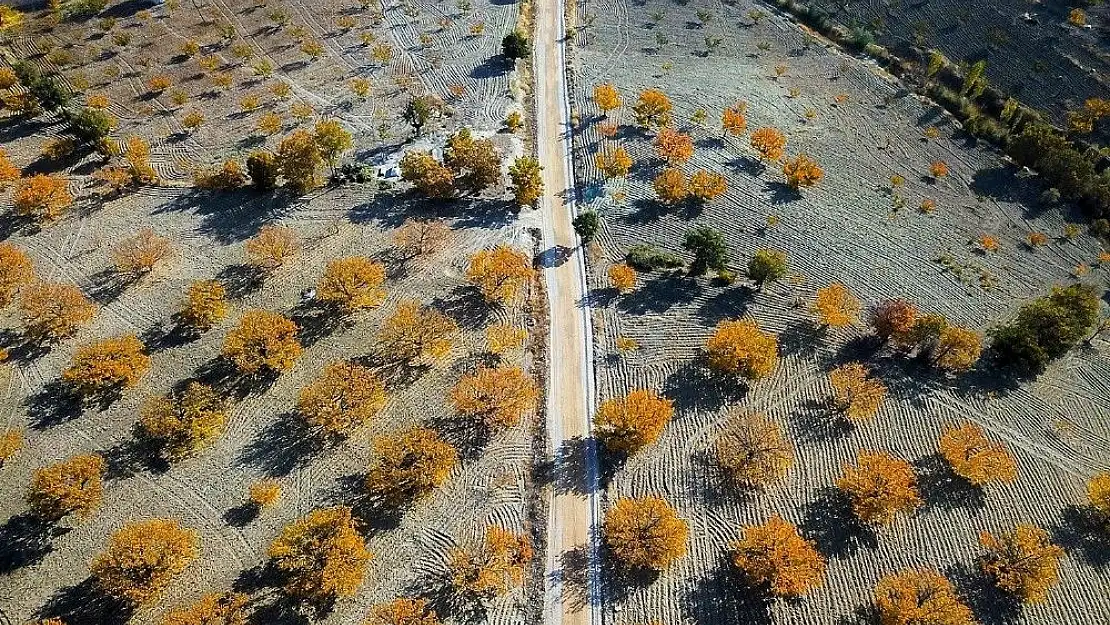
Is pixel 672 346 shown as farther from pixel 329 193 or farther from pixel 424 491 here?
pixel 329 193

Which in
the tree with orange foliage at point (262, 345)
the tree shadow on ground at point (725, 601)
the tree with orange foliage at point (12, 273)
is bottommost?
the tree shadow on ground at point (725, 601)

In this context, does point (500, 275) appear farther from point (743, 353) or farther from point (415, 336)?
point (743, 353)

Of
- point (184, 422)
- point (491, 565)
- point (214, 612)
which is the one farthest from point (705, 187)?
point (214, 612)

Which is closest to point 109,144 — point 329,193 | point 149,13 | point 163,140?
point 163,140

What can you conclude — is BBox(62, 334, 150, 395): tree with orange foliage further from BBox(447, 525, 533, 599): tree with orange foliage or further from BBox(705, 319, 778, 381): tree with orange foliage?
BBox(705, 319, 778, 381): tree with orange foliage

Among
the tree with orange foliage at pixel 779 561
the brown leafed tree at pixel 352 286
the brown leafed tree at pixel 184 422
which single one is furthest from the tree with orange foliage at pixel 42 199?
the tree with orange foliage at pixel 779 561

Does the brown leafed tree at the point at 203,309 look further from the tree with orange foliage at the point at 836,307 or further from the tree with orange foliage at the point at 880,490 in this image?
the tree with orange foliage at the point at 836,307

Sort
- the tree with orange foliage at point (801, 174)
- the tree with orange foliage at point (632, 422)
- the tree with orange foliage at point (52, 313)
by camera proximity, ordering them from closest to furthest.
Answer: the tree with orange foliage at point (632, 422) → the tree with orange foliage at point (52, 313) → the tree with orange foliage at point (801, 174)
